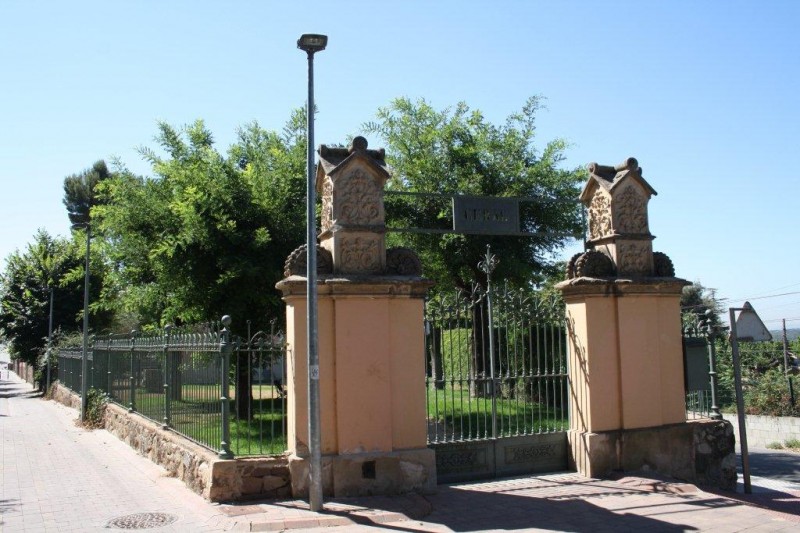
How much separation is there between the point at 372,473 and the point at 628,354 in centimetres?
420

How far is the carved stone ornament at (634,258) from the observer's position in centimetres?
1038

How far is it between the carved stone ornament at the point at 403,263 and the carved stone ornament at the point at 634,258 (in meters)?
3.31

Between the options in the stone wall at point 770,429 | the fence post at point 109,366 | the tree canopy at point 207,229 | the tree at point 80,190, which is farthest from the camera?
the tree at point 80,190

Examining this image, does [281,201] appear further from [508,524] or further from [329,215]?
[508,524]

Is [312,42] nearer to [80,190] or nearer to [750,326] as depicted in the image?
[750,326]

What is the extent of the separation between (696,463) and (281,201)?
8.92 metres

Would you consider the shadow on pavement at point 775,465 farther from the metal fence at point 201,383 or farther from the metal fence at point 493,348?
the metal fence at point 201,383

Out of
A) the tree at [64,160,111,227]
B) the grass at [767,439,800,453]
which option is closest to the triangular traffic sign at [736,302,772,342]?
the grass at [767,439,800,453]

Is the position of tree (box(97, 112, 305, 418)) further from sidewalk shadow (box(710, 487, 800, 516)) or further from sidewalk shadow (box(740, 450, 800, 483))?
sidewalk shadow (box(740, 450, 800, 483))

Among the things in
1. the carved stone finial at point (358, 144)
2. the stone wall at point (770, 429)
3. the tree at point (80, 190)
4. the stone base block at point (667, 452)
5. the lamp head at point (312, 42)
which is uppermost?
the tree at point (80, 190)

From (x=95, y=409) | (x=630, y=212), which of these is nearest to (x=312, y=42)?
(x=630, y=212)

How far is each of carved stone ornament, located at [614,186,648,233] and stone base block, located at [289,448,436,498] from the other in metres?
4.54

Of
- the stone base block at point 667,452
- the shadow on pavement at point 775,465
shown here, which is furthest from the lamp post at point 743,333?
the shadow on pavement at point 775,465

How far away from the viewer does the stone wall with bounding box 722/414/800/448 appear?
18.0m
